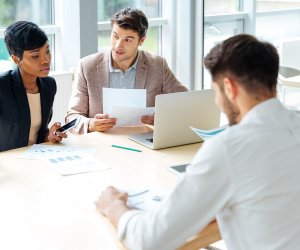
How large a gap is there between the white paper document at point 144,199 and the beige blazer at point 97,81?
115 cm

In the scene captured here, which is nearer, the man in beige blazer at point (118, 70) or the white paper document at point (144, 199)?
the white paper document at point (144, 199)

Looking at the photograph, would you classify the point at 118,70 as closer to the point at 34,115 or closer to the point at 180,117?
the point at 34,115

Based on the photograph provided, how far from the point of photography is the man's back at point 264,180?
141cm

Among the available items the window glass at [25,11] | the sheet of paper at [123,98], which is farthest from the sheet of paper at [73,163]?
the window glass at [25,11]

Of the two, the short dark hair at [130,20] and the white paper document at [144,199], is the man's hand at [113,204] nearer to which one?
the white paper document at [144,199]

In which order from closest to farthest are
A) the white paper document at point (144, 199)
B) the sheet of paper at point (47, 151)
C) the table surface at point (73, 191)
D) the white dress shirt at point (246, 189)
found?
the white dress shirt at point (246, 189), the table surface at point (73, 191), the white paper document at point (144, 199), the sheet of paper at point (47, 151)

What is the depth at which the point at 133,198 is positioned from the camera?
191cm

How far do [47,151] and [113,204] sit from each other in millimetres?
858

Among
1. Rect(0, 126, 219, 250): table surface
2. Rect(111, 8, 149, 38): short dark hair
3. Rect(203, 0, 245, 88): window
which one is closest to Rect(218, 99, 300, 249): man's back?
Rect(0, 126, 219, 250): table surface

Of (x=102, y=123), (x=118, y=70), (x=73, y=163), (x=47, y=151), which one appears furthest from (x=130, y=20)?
(x=73, y=163)

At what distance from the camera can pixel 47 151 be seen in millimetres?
2574

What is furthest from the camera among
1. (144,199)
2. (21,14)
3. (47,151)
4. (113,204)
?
(21,14)

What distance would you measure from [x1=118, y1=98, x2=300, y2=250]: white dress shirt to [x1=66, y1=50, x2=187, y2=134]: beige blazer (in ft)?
5.52

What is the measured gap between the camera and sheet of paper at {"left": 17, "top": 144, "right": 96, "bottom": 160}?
8.17 ft
